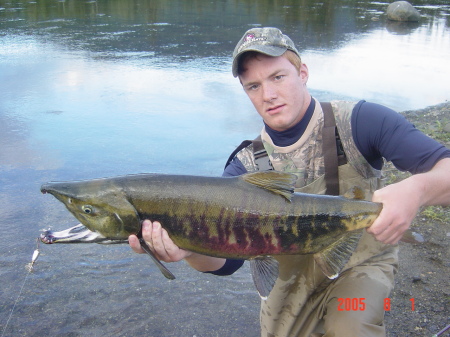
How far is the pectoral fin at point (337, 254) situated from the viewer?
10.1ft

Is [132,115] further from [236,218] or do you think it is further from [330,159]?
[236,218]

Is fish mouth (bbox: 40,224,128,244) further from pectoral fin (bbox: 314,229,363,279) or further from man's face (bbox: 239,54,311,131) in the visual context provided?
man's face (bbox: 239,54,311,131)

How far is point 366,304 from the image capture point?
312 centimetres

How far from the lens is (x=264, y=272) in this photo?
10.0 feet

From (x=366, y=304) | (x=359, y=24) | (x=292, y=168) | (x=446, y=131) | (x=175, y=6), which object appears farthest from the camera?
(x=175, y=6)

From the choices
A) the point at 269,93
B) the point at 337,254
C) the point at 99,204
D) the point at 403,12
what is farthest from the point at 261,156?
the point at 403,12

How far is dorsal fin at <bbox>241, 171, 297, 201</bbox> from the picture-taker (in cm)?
290

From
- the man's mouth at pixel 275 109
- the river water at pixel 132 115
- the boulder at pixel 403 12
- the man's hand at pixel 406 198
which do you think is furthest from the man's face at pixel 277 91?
the boulder at pixel 403 12

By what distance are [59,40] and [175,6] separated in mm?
13804

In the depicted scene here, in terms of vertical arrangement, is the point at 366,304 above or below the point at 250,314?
above

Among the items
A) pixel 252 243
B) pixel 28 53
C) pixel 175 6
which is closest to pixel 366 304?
pixel 252 243

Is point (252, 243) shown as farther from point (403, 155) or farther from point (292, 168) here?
point (403, 155)

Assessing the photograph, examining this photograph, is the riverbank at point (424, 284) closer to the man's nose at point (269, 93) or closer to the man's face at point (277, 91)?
the man's face at point (277, 91)

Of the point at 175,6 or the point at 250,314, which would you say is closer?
the point at 250,314
